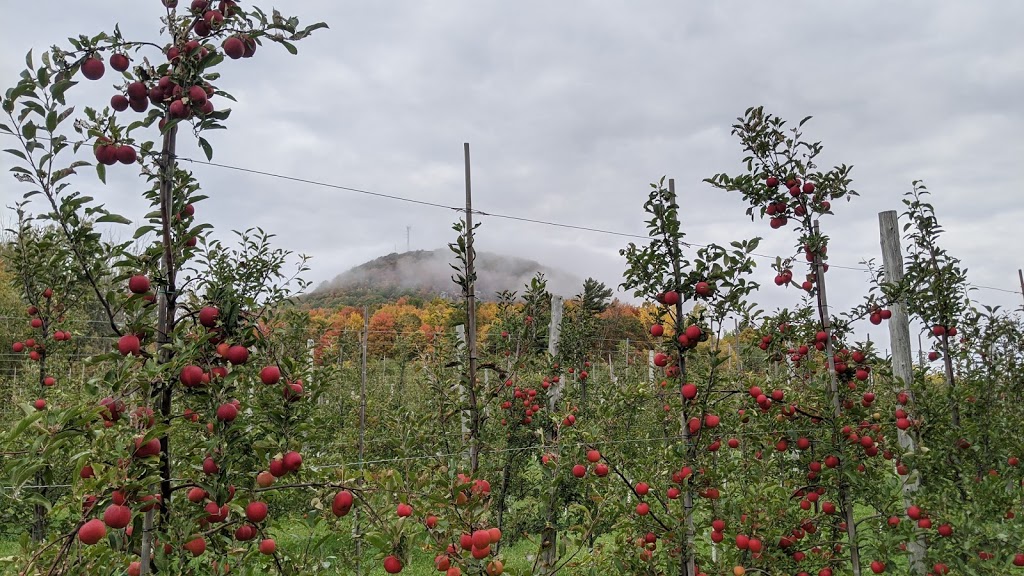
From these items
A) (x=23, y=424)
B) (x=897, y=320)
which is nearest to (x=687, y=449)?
(x=897, y=320)

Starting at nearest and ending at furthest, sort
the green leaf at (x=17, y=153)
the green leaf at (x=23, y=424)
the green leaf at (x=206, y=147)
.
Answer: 1. the green leaf at (x=23, y=424)
2. the green leaf at (x=17, y=153)
3. the green leaf at (x=206, y=147)

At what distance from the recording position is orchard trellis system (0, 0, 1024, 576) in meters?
1.84

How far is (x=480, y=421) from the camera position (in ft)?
12.7

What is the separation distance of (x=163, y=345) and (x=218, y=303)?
0.22 meters

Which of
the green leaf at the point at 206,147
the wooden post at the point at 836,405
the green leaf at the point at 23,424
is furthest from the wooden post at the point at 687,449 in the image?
the green leaf at the point at 23,424

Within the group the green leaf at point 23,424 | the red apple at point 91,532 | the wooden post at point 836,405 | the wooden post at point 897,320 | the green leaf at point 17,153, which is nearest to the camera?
the green leaf at point 23,424

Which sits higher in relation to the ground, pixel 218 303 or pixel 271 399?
pixel 218 303

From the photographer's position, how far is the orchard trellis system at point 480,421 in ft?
6.05

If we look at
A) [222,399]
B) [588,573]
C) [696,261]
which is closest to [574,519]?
[588,573]

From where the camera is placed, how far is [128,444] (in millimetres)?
1693

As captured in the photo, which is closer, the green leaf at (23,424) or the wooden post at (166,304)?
the green leaf at (23,424)

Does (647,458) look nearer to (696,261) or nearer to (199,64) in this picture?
(696,261)

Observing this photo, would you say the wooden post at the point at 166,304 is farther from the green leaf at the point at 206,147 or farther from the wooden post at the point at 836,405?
the wooden post at the point at 836,405

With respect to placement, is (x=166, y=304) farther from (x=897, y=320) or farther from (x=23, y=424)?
(x=897, y=320)
